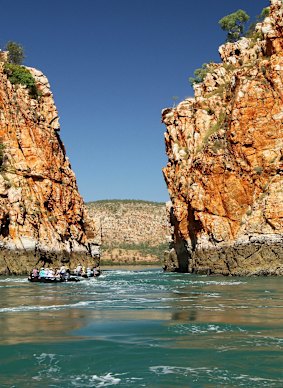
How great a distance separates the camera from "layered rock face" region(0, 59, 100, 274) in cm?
6281

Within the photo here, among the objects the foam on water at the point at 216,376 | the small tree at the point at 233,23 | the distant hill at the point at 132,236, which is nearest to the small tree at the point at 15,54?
the small tree at the point at 233,23

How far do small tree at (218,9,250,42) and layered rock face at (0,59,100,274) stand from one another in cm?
3032

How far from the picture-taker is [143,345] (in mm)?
15328

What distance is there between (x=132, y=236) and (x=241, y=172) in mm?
117705

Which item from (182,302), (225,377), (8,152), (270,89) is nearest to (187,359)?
(225,377)

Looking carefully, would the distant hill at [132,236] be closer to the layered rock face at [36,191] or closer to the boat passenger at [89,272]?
the layered rock face at [36,191]

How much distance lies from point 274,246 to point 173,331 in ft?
125

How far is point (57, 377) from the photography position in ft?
39.4

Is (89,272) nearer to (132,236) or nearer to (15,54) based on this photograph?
(15,54)

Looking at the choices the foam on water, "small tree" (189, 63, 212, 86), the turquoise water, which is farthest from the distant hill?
the foam on water

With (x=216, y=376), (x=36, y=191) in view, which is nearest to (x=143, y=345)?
(x=216, y=376)

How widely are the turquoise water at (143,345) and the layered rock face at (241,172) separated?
99.0 ft

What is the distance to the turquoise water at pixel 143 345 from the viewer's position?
39.0ft

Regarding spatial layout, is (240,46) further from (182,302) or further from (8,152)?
(182,302)
